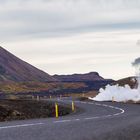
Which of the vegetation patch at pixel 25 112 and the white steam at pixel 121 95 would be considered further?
the white steam at pixel 121 95

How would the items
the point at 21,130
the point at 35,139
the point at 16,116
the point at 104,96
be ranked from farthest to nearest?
the point at 104,96, the point at 16,116, the point at 21,130, the point at 35,139

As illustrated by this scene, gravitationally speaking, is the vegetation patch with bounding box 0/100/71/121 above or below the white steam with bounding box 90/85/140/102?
below

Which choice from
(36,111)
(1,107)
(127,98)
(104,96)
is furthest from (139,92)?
(1,107)

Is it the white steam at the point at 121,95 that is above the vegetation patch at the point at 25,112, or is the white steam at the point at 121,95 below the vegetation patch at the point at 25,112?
above

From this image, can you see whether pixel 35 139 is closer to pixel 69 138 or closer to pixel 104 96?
pixel 69 138

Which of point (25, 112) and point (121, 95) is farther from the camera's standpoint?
point (121, 95)

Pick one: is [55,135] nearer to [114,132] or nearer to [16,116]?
[114,132]

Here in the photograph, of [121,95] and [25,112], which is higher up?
[121,95]

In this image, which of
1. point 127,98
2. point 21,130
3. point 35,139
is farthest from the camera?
point 127,98

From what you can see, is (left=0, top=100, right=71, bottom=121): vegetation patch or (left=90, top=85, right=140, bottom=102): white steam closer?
(left=0, top=100, right=71, bottom=121): vegetation patch

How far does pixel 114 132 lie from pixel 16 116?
95.1ft

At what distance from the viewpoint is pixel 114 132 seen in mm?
21672

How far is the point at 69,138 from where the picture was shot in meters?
18.5

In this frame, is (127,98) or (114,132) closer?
(114,132)
